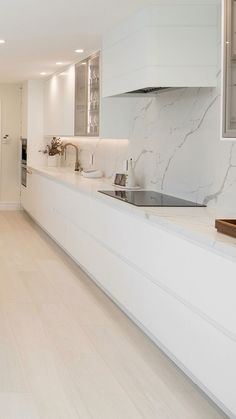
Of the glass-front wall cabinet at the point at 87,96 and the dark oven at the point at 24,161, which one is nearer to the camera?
the glass-front wall cabinet at the point at 87,96

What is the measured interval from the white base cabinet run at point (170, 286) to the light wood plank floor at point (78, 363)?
11 cm

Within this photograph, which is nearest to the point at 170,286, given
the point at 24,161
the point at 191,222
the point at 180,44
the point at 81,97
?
the point at 191,222

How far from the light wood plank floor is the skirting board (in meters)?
5.20

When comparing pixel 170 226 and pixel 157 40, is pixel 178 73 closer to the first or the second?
pixel 157 40

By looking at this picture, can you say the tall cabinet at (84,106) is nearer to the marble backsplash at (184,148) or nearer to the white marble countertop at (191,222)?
the marble backsplash at (184,148)

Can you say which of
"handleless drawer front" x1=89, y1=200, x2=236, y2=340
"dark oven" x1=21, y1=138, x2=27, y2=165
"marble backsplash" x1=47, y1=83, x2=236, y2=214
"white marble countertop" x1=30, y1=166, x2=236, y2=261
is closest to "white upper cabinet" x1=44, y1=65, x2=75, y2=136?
"dark oven" x1=21, y1=138, x2=27, y2=165

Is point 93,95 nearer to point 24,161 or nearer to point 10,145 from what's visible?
point 24,161

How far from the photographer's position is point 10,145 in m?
10.6

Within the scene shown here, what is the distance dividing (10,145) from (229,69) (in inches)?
314

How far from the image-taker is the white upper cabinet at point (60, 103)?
753 centimetres

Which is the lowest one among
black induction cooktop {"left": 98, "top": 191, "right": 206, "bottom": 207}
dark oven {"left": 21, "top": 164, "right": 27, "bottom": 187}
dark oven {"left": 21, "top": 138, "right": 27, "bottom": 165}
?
black induction cooktop {"left": 98, "top": 191, "right": 206, "bottom": 207}

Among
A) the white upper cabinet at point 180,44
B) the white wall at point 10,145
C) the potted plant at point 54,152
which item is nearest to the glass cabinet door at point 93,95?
the white upper cabinet at point 180,44

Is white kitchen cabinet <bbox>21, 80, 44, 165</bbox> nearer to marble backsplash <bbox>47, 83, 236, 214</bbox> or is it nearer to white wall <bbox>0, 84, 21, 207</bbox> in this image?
white wall <bbox>0, 84, 21, 207</bbox>

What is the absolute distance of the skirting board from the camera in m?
10.5
